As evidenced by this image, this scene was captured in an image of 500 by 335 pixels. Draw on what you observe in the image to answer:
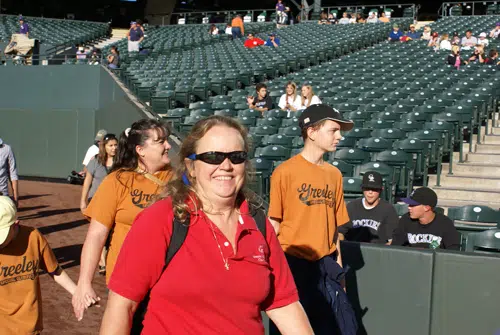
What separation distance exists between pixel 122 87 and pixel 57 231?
7.76 m

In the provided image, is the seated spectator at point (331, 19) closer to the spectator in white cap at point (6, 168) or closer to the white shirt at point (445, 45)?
the white shirt at point (445, 45)

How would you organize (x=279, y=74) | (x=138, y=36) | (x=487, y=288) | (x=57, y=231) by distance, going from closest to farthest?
(x=487, y=288) → (x=57, y=231) → (x=279, y=74) → (x=138, y=36)

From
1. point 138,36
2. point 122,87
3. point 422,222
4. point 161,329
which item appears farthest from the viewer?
point 138,36

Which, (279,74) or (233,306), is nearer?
(233,306)

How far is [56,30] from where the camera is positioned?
101 ft

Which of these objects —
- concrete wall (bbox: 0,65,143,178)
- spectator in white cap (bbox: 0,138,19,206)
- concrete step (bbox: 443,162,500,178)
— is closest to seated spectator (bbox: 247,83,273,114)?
concrete step (bbox: 443,162,500,178)

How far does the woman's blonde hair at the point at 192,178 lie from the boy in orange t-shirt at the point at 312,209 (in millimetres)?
1459

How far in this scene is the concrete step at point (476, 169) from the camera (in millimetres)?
11781

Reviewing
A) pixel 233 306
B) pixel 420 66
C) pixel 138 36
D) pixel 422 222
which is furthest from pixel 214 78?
pixel 233 306

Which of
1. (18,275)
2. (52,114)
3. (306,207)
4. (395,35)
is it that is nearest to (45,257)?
(18,275)

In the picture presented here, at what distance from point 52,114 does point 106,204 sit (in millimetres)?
18148

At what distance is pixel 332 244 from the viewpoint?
419 centimetres

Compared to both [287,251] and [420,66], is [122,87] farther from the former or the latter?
[287,251]

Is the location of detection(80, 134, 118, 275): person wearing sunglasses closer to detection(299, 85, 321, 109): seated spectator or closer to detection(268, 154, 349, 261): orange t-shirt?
detection(268, 154, 349, 261): orange t-shirt
